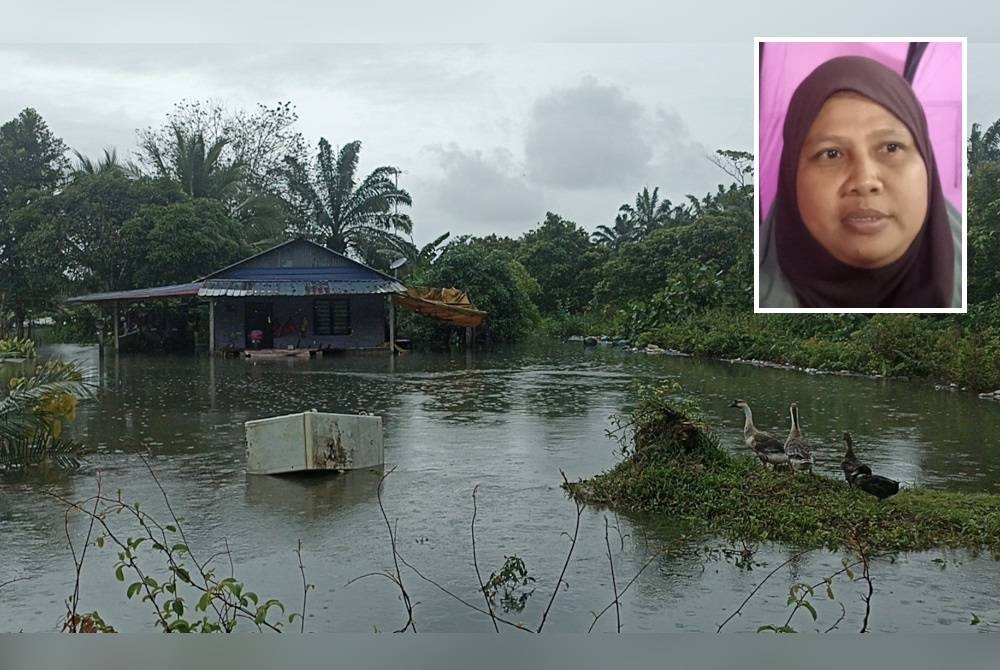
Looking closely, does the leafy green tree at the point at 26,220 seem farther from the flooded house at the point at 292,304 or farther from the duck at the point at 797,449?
the duck at the point at 797,449

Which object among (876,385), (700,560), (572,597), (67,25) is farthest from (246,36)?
(876,385)

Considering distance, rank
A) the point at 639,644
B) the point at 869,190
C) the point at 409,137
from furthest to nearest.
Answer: the point at 409,137
the point at 869,190
the point at 639,644

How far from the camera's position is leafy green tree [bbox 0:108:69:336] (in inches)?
165

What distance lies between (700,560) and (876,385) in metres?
1.88

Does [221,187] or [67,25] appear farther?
[221,187]

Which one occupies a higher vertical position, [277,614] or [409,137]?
[409,137]

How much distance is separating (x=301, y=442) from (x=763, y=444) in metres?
1.96

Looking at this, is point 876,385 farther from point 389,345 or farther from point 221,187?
point 221,187

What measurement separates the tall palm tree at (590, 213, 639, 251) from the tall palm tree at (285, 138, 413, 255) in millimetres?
768

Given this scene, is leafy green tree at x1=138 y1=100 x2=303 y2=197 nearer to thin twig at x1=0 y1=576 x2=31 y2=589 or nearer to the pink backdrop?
thin twig at x1=0 y1=576 x2=31 y2=589

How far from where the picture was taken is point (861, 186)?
3814 mm

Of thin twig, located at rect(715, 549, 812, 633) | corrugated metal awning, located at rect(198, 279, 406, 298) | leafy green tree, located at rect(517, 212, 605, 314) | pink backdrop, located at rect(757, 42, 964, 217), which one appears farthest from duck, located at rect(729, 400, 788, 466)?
corrugated metal awning, located at rect(198, 279, 406, 298)

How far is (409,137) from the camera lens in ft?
13.6

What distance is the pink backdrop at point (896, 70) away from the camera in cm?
365
